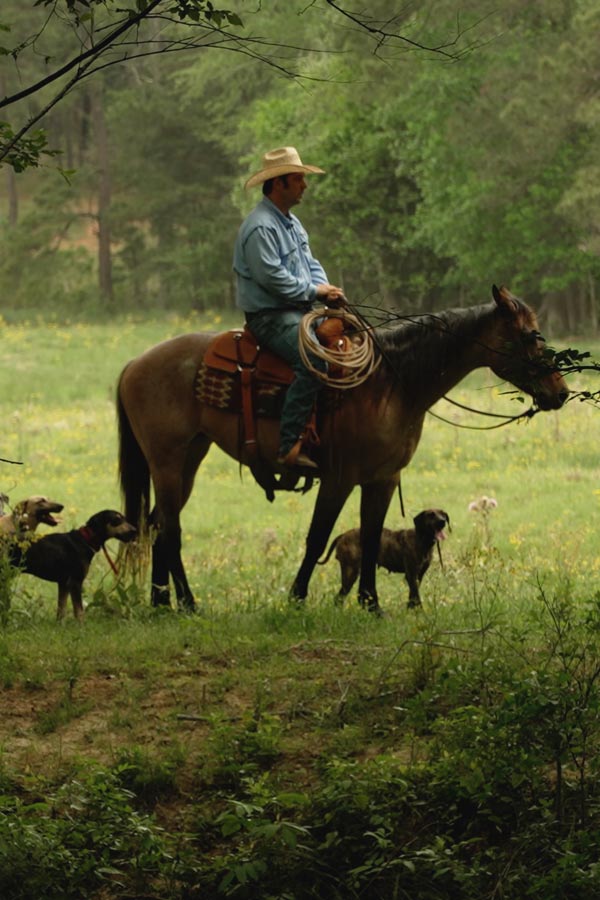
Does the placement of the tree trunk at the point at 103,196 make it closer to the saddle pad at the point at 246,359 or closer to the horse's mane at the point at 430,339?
the saddle pad at the point at 246,359

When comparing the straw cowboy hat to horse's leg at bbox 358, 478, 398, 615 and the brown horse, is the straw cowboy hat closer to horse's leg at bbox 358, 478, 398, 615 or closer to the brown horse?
the brown horse

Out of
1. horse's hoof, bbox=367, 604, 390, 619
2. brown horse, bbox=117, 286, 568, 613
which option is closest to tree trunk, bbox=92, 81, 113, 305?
brown horse, bbox=117, 286, 568, 613

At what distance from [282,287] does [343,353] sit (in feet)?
1.93

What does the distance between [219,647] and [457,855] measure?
7.69ft

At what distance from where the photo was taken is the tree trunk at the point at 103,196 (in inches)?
2030

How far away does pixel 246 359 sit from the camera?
9.21 metres

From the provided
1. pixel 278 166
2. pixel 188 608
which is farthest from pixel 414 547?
pixel 278 166

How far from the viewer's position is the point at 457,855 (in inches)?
208

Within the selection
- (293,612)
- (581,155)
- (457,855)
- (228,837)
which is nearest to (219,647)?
(293,612)

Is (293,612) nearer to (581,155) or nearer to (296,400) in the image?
(296,400)

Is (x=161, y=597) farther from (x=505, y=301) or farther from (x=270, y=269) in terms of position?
(x=505, y=301)

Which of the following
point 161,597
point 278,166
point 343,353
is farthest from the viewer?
point 161,597

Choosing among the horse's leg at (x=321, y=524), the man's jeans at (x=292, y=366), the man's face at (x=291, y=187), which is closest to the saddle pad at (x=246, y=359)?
the man's jeans at (x=292, y=366)

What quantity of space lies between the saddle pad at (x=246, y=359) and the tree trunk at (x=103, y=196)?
42.8 meters
